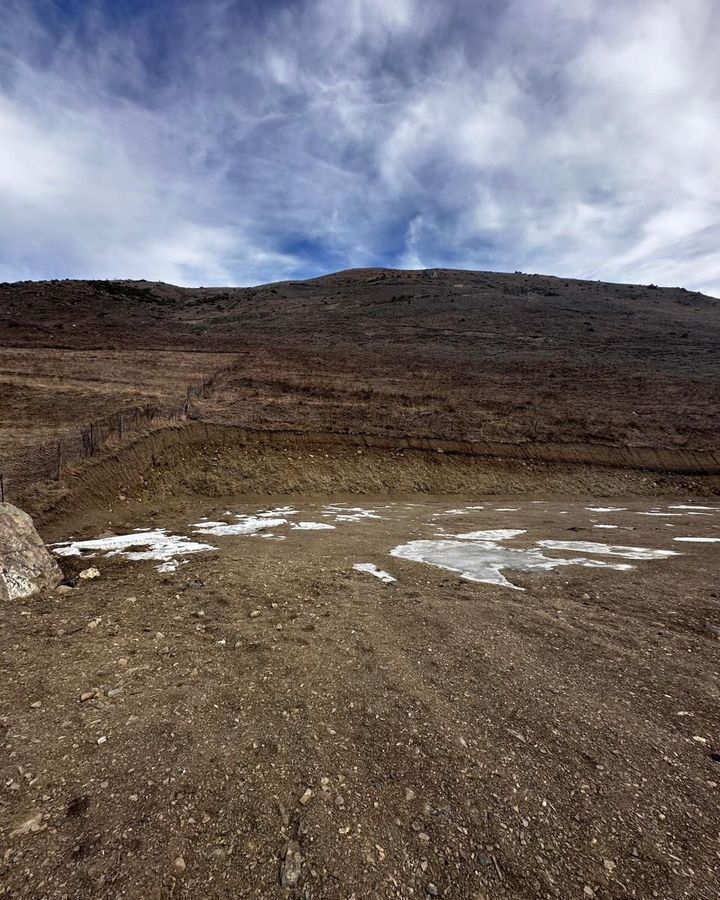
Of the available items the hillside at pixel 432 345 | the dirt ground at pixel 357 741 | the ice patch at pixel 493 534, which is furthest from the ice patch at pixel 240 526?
the hillside at pixel 432 345

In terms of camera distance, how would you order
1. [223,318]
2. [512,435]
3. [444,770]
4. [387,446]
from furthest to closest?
1. [223,318]
2. [512,435]
3. [387,446]
4. [444,770]

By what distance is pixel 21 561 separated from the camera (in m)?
6.74

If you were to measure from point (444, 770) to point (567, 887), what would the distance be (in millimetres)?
1088

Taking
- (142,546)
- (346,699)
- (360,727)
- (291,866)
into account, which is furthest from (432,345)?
(291,866)

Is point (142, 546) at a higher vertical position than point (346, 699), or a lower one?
higher

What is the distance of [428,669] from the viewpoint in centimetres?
505

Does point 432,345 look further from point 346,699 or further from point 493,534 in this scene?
point 346,699

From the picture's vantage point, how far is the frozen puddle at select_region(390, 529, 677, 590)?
28.8 ft

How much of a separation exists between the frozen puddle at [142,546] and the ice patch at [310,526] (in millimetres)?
3070

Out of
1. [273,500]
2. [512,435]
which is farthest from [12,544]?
[512,435]

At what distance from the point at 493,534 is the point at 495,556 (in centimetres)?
260

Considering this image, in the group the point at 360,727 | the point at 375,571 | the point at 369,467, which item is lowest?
the point at 360,727

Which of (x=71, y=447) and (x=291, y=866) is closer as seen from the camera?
(x=291, y=866)

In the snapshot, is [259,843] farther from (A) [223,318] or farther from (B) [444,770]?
(A) [223,318]
